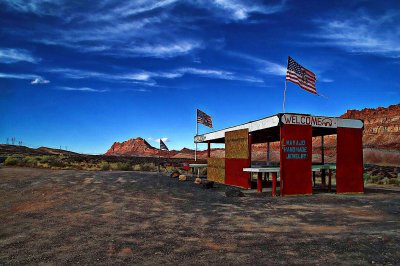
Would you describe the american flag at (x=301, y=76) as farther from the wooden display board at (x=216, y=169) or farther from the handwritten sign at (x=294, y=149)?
the wooden display board at (x=216, y=169)

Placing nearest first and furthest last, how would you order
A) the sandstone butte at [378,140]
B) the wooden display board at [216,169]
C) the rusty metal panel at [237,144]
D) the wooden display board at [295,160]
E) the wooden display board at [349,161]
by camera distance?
1. the wooden display board at [295,160]
2. the wooden display board at [349,161]
3. the rusty metal panel at [237,144]
4. the wooden display board at [216,169]
5. the sandstone butte at [378,140]

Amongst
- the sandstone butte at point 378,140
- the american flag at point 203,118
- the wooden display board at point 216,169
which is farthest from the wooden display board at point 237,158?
the sandstone butte at point 378,140

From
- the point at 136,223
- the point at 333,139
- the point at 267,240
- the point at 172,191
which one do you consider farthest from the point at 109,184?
the point at 333,139

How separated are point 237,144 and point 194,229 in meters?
12.4

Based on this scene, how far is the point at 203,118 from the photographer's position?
96.6 ft

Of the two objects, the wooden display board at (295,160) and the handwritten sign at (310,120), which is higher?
the handwritten sign at (310,120)

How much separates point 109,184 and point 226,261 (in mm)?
15067

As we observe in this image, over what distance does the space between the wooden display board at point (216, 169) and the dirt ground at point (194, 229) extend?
26.1 ft

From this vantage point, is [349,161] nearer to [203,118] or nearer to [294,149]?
[294,149]

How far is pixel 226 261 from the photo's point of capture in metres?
6.31


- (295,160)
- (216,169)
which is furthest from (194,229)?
(216,169)

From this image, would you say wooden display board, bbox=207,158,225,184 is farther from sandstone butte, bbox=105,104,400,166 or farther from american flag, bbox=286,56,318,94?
sandstone butte, bbox=105,104,400,166

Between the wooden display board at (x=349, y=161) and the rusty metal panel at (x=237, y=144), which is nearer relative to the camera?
the wooden display board at (x=349, y=161)

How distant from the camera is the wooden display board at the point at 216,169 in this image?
23764 mm
